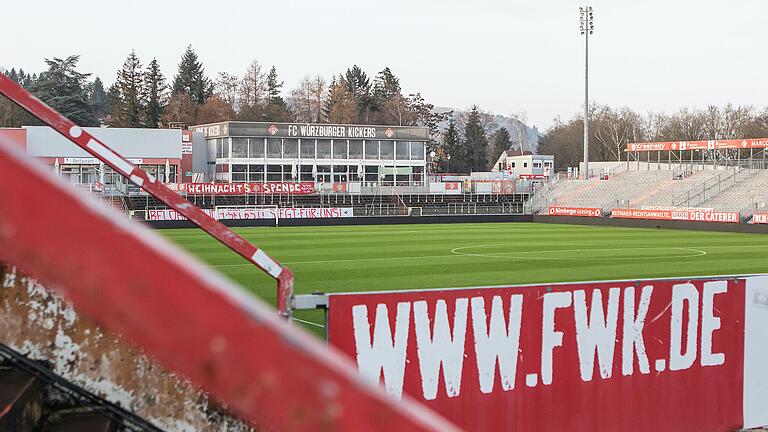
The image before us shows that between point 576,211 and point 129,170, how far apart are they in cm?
→ 5148

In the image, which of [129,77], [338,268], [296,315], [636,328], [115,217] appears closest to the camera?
[115,217]

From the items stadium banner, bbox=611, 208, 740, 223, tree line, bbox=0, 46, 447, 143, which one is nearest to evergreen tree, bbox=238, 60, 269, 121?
tree line, bbox=0, 46, 447, 143

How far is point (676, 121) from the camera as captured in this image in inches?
4843

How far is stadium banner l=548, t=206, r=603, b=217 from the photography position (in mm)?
52531

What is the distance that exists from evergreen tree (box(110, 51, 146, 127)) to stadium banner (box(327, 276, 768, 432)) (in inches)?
4416

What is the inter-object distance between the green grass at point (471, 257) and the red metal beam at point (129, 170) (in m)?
8.93

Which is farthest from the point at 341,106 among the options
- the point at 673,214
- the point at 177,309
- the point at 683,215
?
the point at 177,309

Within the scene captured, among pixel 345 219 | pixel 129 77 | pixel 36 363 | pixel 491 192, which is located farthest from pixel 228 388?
pixel 129 77

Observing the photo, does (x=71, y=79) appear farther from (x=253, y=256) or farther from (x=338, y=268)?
(x=253, y=256)

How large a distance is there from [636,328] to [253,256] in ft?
12.2

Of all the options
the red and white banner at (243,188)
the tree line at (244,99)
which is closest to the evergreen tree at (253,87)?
the tree line at (244,99)

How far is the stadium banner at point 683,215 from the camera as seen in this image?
43531 millimetres

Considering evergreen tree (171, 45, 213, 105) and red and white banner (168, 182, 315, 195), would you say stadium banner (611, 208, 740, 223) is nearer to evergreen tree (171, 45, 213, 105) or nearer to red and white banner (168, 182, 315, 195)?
red and white banner (168, 182, 315, 195)

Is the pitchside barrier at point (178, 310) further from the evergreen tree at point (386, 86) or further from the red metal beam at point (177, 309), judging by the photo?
the evergreen tree at point (386, 86)
